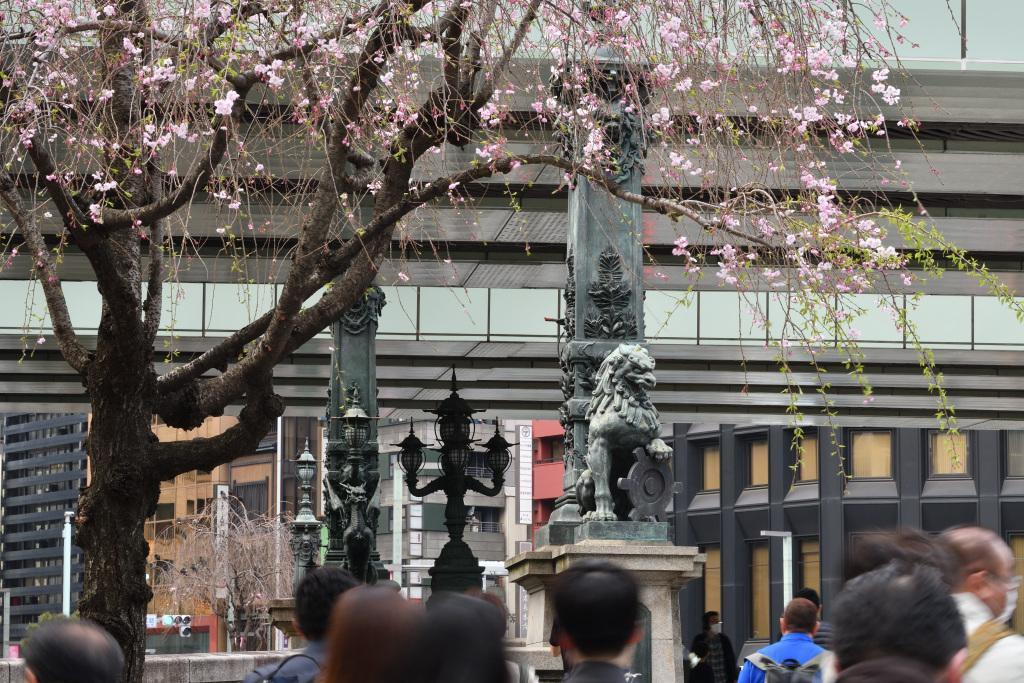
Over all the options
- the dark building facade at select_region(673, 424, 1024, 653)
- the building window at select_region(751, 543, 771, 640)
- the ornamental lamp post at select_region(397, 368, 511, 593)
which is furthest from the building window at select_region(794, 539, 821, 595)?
the ornamental lamp post at select_region(397, 368, 511, 593)

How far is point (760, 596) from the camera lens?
65.6m

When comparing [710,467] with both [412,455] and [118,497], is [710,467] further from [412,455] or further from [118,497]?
[118,497]

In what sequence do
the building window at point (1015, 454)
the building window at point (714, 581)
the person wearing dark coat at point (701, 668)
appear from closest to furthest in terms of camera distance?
the person wearing dark coat at point (701, 668) < the building window at point (1015, 454) < the building window at point (714, 581)

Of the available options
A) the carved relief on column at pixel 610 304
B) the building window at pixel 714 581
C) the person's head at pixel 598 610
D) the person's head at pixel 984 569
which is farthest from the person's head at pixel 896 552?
the building window at pixel 714 581

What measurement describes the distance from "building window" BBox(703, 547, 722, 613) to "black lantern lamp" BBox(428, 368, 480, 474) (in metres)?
49.1

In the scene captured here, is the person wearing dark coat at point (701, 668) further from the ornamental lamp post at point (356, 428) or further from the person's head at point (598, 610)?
the person's head at point (598, 610)

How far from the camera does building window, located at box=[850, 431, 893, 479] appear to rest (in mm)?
64188

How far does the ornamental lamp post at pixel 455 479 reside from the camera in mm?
19203

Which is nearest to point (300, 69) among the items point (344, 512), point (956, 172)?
point (344, 512)

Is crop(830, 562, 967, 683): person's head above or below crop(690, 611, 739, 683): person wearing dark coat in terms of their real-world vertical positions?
above

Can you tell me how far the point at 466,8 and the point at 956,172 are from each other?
11274 millimetres

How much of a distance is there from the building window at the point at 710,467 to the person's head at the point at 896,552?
64.8 metres

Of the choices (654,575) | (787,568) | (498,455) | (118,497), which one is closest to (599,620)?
(118,497)

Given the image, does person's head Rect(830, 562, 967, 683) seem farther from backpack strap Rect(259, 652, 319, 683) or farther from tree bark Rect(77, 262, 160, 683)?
tree bark Rect(77, 262, 160, 683)
